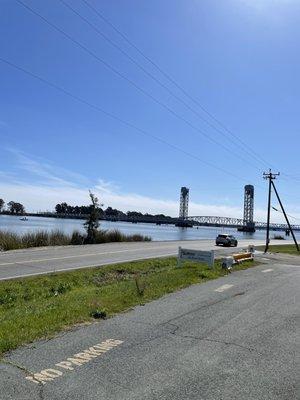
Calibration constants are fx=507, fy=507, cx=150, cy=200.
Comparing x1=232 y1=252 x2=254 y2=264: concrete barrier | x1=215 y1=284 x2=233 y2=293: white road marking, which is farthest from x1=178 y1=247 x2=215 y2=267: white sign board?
x1=215 y1=284 x2=233 y2=293: white road marking

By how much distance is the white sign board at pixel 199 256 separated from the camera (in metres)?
21.1

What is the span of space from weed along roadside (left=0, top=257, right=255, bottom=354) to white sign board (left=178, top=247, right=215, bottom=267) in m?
0.24

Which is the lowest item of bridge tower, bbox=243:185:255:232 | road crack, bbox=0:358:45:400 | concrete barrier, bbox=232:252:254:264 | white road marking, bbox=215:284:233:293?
road crack, bbox=0:358:45:400

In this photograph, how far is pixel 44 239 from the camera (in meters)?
33.4

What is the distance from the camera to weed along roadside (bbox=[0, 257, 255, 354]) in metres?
8.11

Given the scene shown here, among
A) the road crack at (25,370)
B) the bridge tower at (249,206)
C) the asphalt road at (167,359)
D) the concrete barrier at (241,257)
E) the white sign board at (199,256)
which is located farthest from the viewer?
the bridge tower at (249,206)

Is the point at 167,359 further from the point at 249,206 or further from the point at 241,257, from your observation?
the point at 249,206

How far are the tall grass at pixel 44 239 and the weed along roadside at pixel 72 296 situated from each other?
31.8ft

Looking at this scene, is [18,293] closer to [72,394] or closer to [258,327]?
[258,327]

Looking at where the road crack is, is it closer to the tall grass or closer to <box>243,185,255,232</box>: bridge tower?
the tall grass

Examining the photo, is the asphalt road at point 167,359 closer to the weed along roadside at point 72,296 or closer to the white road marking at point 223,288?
the weed along roadside at point 72,296

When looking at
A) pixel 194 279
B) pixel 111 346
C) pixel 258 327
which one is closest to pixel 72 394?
pixel 111 346

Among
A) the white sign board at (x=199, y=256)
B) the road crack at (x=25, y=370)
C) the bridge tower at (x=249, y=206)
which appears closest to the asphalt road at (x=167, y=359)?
the road crack at (x=25, y=370)

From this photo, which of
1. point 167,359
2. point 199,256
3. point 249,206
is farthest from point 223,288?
point 249,206
